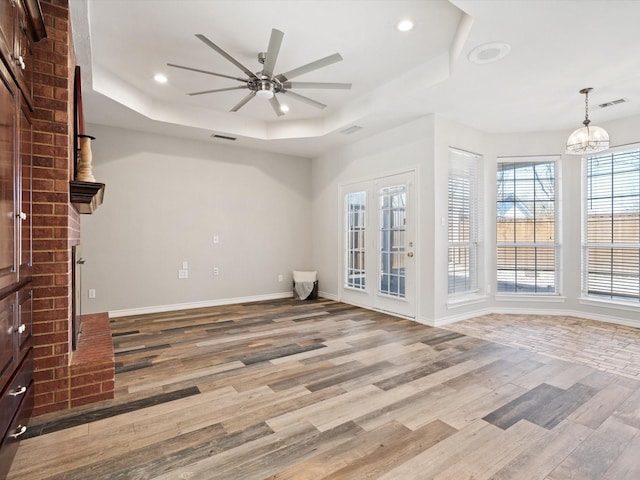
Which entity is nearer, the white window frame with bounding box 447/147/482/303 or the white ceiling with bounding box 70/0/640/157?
the white ceiling with bounding box 70/0/640/157

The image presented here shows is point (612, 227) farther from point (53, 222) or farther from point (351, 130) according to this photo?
point (53, 222)

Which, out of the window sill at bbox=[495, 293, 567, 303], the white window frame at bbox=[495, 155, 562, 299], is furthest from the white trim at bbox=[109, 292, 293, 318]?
the white window frame at bbox=[495, 155, 562, 299]

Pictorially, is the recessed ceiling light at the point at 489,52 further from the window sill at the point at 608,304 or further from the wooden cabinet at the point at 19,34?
the window sill at the point at 608,304

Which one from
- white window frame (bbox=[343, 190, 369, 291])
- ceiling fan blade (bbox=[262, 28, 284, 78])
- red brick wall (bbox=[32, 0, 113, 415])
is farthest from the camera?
white window frame (bbox=[343, 190, 369, 291])

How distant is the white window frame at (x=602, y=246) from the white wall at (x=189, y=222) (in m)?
4.46

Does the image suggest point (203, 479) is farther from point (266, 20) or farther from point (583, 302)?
point (583, 302)

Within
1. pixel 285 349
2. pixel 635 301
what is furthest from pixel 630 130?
pixel 285 349

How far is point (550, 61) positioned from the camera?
10.4 ft

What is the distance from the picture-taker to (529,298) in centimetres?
525

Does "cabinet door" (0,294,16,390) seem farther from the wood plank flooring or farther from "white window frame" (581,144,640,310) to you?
"white window frame" (581,144,640,310)

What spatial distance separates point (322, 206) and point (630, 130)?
4.58 metres

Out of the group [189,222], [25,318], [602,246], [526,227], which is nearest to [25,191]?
[25,318]

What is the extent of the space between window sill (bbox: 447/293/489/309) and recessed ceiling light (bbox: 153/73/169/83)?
452 cm

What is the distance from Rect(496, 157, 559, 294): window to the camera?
17.1 ft
